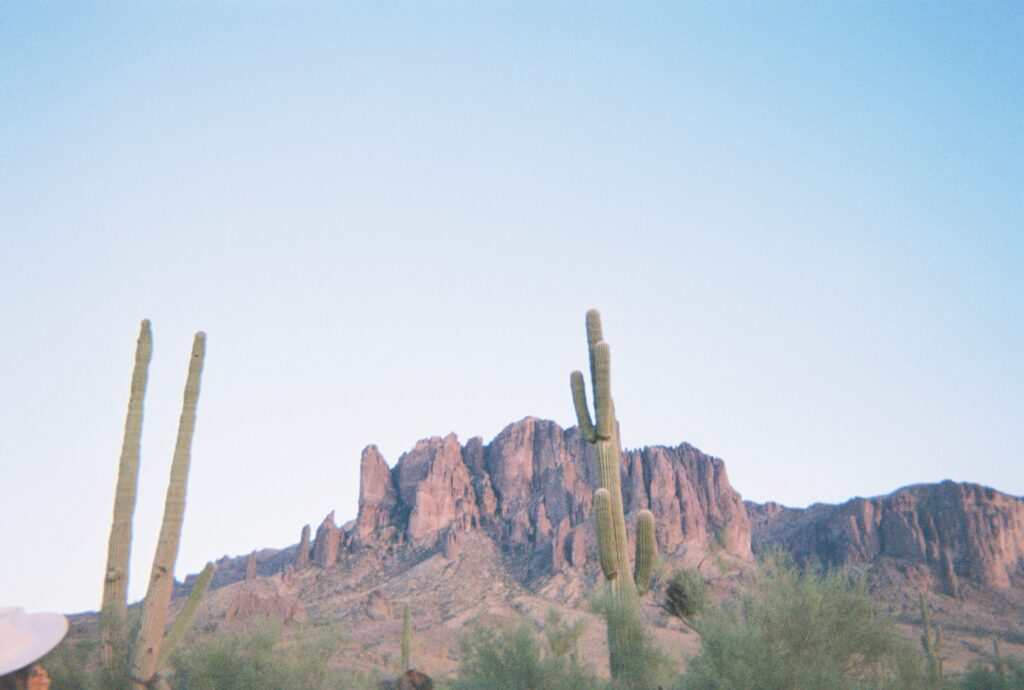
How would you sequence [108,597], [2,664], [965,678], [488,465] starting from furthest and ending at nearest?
[488,465], [965,678], [108,597], [2,664]

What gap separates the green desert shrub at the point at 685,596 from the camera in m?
18.5

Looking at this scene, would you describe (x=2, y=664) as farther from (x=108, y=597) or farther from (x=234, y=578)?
(x=234, y=578)

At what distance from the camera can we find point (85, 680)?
14578mm

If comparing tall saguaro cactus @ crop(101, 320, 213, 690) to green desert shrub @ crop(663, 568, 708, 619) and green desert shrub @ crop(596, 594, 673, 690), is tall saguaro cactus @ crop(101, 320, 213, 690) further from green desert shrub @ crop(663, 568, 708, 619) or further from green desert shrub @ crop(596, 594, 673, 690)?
green desert shrub @ crop(663, 568, 708, 619)

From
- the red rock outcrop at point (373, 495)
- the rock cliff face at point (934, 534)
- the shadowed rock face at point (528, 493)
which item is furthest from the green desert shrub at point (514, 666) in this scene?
the red rock outcrop at point (373, 495)

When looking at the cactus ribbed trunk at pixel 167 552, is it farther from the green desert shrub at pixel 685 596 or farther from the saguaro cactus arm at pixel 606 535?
the green desert shrub at pixel 685 596

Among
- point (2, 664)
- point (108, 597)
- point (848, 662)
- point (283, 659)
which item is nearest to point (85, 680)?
point (108, 597)

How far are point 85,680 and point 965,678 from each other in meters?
25.0

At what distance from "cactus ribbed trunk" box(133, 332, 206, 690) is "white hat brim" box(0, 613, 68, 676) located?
916 cm

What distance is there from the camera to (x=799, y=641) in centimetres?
1767

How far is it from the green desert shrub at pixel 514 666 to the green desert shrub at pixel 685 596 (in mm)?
2172

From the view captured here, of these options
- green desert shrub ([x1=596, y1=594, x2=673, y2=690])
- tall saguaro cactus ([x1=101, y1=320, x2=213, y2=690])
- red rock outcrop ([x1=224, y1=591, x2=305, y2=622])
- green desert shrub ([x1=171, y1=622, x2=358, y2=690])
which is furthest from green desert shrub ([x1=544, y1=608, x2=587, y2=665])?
red rock outcrop ([x1=224, y1=591, x2=305, y2=622])

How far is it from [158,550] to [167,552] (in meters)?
0.20

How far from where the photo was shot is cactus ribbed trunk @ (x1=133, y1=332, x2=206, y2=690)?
1336 centimetres
